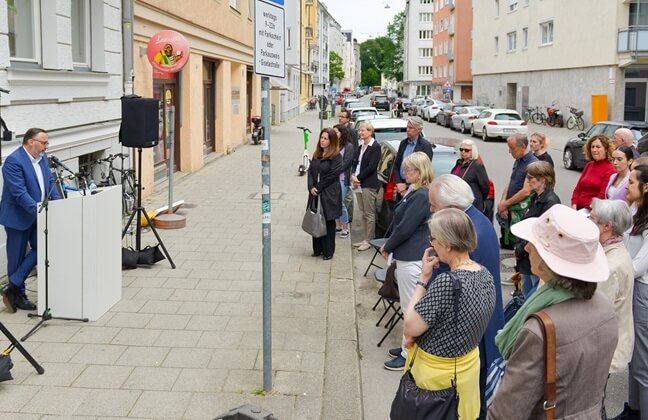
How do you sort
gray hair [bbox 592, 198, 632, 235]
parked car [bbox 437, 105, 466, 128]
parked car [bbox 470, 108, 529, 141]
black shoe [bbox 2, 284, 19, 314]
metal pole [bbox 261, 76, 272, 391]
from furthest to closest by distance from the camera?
1. parked car [bbox 437, 105, 466, 128]
2. parked car [bbox 470, 108, 529, 141]
3. black shoe [bbox 2, 284, 19, 314]
4. metal pole [bbox 261, 76, 272, 391]
5. gray hair [bbox 592, 198, 632, 235]

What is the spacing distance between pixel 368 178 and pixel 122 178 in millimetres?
4349

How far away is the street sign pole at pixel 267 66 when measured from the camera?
4727mm

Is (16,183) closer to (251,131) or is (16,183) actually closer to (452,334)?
(452,334)

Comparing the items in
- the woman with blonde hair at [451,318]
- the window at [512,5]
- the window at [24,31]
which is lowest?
the woman with blonde hair at [451,318]

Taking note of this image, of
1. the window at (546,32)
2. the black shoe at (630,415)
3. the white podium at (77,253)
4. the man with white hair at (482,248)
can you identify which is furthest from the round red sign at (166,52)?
the window at (546,32)

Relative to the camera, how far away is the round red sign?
42.6 feet

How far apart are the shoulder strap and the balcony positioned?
103 ft

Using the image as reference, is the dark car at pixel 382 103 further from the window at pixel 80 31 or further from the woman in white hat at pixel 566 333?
the woman in white hat at pixel 566 333

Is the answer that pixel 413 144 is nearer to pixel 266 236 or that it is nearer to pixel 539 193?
pixel 539 193

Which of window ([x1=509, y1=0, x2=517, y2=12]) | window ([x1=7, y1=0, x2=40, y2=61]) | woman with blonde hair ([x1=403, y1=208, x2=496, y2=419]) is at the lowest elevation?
woman with blonde hair ([x1=403, y1=208, x2=496, y2=419])

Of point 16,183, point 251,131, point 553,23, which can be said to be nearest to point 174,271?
point 16,183

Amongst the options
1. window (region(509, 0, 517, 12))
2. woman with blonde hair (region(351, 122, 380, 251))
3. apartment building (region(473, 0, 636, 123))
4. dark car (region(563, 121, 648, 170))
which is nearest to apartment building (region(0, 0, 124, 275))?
woman with blonde hair (region(351, 122, 380, 251))

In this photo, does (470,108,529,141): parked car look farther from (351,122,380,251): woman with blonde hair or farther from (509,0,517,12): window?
(351,122,380,251): woman with blonde hair

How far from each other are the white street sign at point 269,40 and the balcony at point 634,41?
29.4 meters
